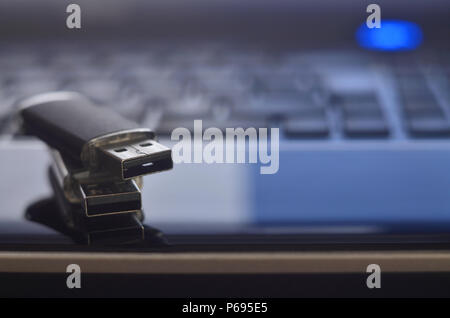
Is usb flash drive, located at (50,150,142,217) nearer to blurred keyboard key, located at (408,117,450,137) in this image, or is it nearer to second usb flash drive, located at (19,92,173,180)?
second usb flash drive, located at (19,92,173,180)

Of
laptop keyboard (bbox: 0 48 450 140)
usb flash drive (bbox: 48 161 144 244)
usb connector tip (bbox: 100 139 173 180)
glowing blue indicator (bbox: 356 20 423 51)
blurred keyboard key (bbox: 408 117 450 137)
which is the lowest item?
usb flash drive (bbox: 48 161 144 244)

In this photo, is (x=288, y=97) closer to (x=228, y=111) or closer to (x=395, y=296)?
(x=228, y=111)

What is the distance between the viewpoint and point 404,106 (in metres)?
0.41

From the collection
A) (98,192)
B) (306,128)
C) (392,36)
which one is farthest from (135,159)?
(392,36)

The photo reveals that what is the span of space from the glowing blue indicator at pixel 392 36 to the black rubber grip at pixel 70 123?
0.40 metres

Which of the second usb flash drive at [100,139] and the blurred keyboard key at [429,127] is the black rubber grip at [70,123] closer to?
the second usb flash drive at [100,139]

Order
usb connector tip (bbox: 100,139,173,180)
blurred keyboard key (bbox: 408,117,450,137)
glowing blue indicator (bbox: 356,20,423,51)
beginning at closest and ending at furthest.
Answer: usb connector tip (bbox: 100,139,173,180) → blurred keyboard key (bbox: 408,117,450,137) → glowing blue indicator (bbox: 356,20,423,51)

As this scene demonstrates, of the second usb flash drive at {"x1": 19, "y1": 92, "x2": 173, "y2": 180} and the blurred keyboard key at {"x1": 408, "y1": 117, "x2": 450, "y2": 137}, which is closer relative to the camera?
the second usb flash drive at {"x1": 19, "y1": 92, "x2": 173, "y2": 180}

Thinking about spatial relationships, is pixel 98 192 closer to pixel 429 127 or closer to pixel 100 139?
pixel 100 139

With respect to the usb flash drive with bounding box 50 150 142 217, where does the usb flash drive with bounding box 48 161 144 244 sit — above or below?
below

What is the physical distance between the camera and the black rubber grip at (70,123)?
281 mm

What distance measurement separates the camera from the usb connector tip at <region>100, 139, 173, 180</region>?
258mm

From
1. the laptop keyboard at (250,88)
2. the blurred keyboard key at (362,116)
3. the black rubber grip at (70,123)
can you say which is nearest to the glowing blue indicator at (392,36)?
the laptop keyboard at (250,88)

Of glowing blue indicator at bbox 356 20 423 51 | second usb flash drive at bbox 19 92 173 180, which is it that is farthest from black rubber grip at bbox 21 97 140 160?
glowing blue indicator at bbox 356 20 423 51
